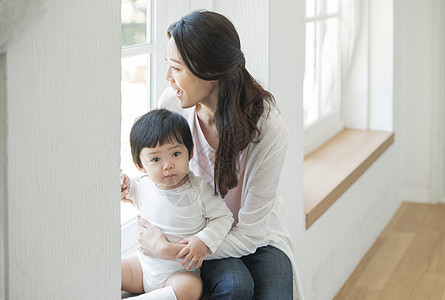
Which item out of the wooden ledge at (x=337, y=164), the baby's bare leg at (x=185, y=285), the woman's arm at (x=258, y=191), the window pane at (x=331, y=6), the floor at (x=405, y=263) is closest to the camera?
the baby's bare leg at (x=185, y=285)

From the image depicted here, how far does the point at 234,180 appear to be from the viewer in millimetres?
1820

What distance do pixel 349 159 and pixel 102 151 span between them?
7.30 feet

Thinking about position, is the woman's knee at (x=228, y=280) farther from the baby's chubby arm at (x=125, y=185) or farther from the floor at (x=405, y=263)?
the floor at (x=405, y=263)

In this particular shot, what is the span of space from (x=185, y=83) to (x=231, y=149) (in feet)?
0.72

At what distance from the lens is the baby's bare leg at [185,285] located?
1.66 meters

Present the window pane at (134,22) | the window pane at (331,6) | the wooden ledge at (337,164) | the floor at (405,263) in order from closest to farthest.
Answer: the window pane at (134,22) < the wooden ledge at (337,164) < the floor at (405,263) < the window pane at (331,6)

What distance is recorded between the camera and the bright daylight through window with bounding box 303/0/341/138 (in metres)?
3.31

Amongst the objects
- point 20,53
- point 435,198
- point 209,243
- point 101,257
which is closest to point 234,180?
point 209,243

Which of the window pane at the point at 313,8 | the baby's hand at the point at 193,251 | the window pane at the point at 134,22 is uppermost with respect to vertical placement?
the window pane at the point at 313,8

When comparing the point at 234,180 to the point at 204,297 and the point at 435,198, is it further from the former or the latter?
the point at 435,198

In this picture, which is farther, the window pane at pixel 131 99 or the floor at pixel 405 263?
the floor at pixel 405 263

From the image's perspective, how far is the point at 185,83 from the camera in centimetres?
172

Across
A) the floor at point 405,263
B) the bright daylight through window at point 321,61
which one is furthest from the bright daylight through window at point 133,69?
the floor at point 405,263

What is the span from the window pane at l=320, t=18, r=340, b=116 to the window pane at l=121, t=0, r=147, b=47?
5.29ft
